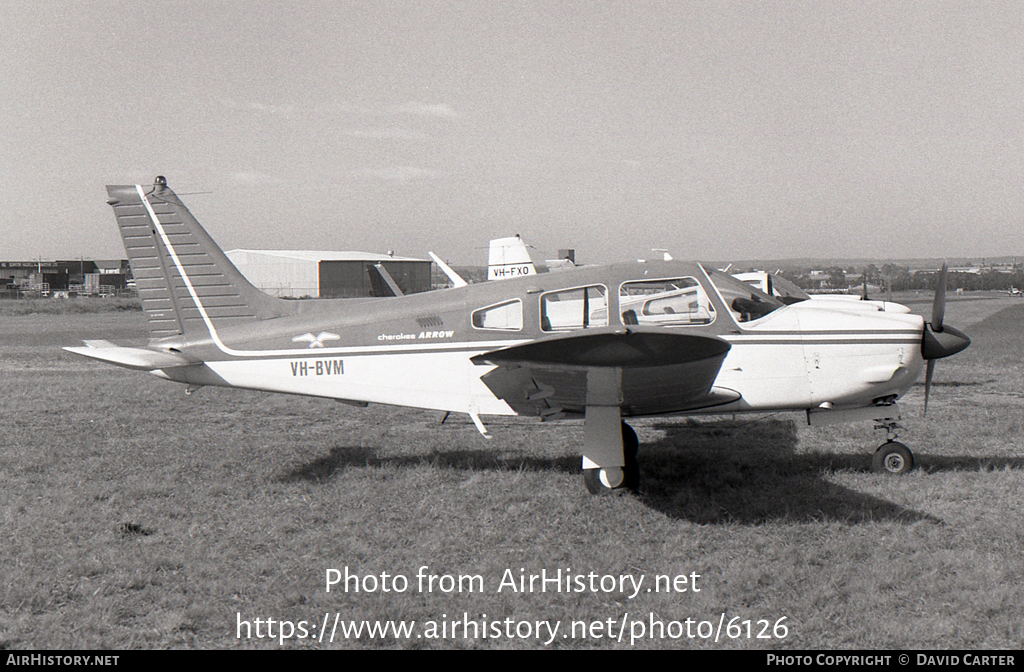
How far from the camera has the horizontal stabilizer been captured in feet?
21.8

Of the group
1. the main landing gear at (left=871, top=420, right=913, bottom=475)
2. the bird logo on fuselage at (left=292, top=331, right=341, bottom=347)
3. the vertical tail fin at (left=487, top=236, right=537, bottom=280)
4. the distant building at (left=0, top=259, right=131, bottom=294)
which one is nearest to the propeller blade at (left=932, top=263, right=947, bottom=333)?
the main landing gear at (left=871, top=420, right=913, bottom=475)

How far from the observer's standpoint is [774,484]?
6496 millimetres

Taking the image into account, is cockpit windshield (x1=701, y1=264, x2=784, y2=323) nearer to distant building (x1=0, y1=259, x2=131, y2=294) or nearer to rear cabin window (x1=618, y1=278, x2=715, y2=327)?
rear cabin window (x1=618, y1=278, x2=715, y2=327)

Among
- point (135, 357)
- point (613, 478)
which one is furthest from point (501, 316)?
point (135, 357)

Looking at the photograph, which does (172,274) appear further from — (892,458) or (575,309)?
(892,458)

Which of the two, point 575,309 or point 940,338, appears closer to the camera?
point 575,309

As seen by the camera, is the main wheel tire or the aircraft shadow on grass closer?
the aircraft shadow on grass

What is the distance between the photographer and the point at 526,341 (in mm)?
6602

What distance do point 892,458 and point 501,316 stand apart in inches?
157

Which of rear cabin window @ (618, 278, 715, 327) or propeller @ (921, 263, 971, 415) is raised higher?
rear cabin window @ (618, 278, 715, 327)

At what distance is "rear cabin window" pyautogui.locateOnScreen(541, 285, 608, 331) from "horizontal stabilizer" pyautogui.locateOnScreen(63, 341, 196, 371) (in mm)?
3595

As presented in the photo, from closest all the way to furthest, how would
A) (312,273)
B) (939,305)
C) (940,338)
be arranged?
1. (940,338)
2. (939,305)
3. (312,273)

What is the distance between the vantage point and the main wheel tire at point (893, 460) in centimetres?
674
